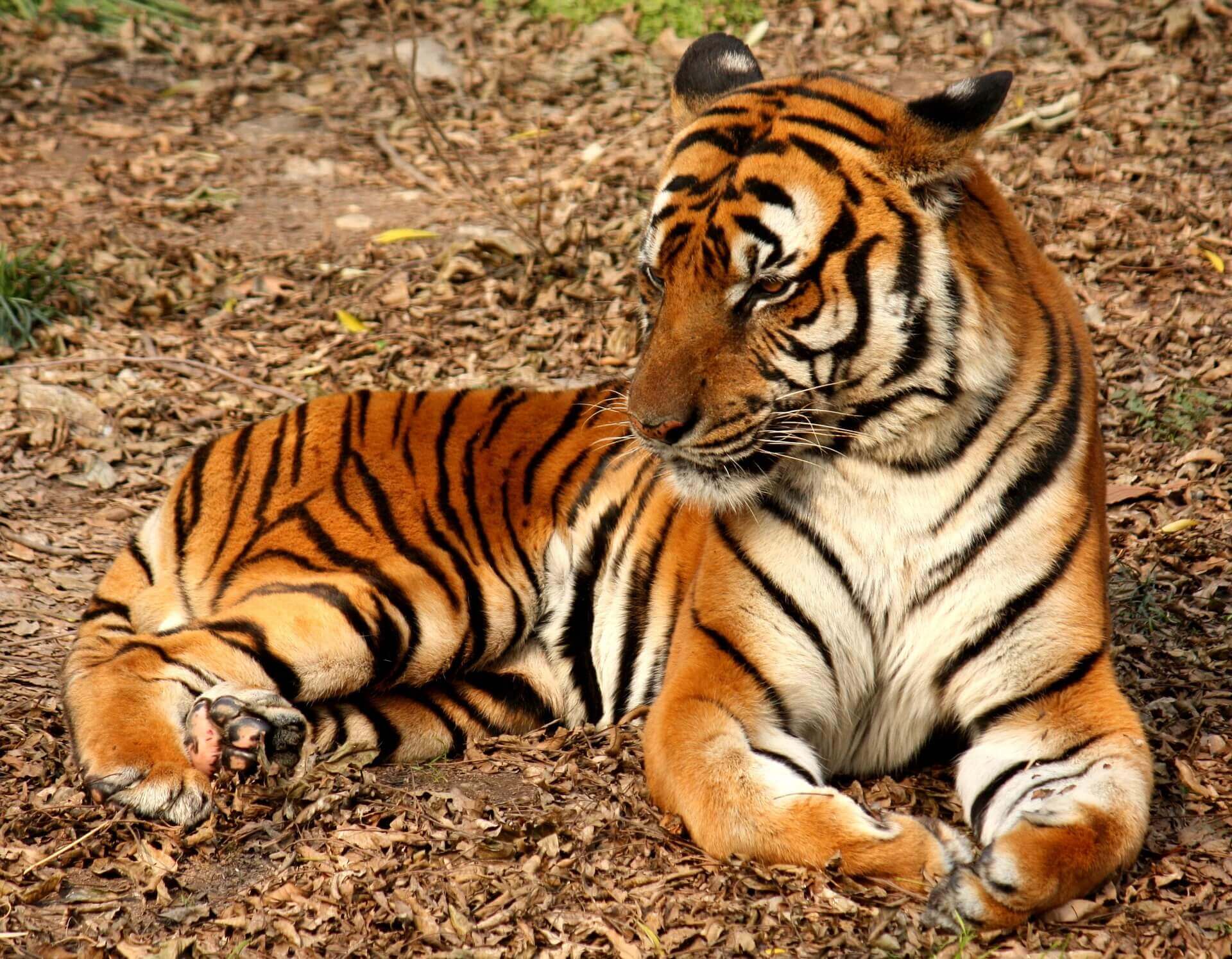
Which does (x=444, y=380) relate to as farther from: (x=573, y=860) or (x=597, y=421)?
(x=573, y=860)

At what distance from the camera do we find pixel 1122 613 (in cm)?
407

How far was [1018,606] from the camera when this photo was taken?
311 centimetres

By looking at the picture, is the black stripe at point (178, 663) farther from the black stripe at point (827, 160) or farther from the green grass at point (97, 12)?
the green grass at point (97, 12)

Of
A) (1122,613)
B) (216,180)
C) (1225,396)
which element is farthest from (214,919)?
(216,180)

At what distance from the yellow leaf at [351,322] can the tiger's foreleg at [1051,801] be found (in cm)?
367

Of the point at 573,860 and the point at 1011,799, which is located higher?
the point at 1011,799

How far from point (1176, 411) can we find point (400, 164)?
13.8 feet

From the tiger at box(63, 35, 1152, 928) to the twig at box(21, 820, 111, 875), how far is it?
0.32 ft

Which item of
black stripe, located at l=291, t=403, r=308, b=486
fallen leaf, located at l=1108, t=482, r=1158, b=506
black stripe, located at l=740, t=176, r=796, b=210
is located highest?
black stripe, located at l=740, t=176, r=796, b=210

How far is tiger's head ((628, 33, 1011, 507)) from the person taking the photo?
3.01m

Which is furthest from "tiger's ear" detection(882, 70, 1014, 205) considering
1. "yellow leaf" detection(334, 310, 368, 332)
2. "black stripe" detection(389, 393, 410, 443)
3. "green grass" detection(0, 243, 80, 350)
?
"green grass" detection(0, 243, 80, 350)

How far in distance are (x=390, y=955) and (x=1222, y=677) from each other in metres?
2.41

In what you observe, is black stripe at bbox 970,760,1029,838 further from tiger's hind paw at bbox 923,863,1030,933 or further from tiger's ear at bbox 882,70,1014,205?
tiger's ear at bbox 882,70,1014,205

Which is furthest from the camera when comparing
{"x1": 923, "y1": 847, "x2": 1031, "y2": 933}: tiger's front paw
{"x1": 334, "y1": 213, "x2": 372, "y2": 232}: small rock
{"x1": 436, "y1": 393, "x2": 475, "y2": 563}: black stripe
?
{"x1": 334, "y1": 213, "x2": 372, "y2": 232}: small rock
